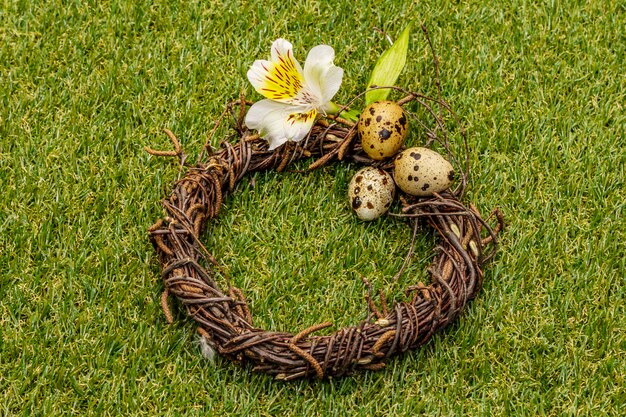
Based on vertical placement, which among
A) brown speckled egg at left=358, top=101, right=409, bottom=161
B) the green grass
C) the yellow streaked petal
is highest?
the yellow streaked petal

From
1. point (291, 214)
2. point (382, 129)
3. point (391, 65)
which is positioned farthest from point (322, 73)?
point (291, 214)

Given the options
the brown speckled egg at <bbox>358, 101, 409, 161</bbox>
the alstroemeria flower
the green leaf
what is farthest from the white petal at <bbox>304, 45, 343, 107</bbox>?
the green leaf

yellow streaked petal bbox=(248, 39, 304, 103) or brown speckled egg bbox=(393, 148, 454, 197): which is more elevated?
yellow streaked petal bbox=(248, 39, 304, 103)

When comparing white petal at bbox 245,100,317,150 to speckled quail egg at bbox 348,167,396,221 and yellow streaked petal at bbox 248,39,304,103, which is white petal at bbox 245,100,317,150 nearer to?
yellow streaked petal at bbox 248,39,304,103

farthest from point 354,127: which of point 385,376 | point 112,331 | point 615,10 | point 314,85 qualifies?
point 615,10

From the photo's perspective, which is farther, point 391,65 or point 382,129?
point 391,65

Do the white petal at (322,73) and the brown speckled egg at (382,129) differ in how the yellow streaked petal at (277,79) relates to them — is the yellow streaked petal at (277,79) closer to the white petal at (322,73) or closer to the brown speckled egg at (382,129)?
the white petal at (322,73)

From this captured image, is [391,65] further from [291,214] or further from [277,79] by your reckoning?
[291,214]
